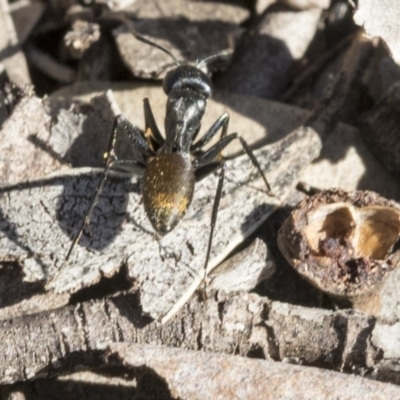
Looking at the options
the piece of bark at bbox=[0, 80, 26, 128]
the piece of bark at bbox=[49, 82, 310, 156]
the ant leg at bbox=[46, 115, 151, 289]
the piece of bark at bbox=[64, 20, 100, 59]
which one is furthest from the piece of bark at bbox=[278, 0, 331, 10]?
the piece of bark at bbox=[0, 80, 26, 128]

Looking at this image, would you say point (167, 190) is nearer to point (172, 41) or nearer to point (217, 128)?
point (217, 128)

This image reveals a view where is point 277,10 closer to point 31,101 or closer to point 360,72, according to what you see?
point 360,72

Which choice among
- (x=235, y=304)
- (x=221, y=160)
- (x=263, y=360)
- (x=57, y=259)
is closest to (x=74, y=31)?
(x=221, y=160)

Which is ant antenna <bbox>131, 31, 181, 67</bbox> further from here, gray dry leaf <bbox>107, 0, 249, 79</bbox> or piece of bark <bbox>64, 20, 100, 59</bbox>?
piece of bark <bbox>64, 20, 100, 59</bbox>

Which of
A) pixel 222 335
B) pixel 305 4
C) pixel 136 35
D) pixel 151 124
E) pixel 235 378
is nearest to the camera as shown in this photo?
pixel 235 378

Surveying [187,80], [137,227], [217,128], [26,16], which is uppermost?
[26,16]

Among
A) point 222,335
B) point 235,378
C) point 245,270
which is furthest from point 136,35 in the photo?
point 235,378

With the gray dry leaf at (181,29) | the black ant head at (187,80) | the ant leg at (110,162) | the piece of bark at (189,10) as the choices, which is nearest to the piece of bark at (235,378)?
the ant leg at (110,162)
